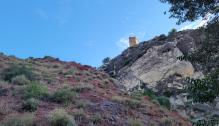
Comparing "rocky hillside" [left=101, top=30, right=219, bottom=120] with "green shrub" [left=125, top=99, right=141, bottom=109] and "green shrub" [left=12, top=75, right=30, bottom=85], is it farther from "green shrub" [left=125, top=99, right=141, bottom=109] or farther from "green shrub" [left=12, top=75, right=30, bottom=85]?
"green shrub" [left=12, top=75, right=30, bottom=85]

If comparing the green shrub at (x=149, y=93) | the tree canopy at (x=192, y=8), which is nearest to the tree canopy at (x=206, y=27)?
the tree canopy at (x=192, y=8)

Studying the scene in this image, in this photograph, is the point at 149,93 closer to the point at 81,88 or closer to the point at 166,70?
the point at 166,70

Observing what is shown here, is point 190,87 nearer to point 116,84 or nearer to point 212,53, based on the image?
point 212,53

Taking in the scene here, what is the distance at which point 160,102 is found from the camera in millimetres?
31625

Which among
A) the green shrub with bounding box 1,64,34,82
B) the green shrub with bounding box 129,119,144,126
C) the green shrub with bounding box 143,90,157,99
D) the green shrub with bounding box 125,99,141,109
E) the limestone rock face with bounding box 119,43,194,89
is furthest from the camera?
the limestone rock face with bounding box 119,43,194,89

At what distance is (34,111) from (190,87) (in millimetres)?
10878

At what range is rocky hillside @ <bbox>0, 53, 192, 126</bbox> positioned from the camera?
1905 cm

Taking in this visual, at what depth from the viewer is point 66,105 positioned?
22.2 m

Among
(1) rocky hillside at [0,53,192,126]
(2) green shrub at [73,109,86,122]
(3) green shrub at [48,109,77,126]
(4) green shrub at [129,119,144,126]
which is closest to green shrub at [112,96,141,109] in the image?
(1) rocky hillside at [0,53,192,126]

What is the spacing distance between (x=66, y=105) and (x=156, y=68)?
17002 millimetres

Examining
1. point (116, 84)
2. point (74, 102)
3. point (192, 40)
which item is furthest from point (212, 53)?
point (192, 40)

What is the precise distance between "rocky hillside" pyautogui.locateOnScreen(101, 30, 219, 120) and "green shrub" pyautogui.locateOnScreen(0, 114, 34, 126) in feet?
48.9

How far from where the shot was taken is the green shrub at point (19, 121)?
17.6m

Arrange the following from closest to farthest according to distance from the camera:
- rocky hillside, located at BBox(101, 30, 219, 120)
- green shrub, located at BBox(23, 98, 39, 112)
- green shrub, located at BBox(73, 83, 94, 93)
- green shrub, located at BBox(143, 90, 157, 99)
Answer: green shrub, located at BBox(23, 98, 39, 112)
green shrub, located at BBox(73, 83, 94, 93)
rocky hillside, located at BBox(101, 30, 219, 120)
green shrub, located at BBox(143, 90, 157, 99)
